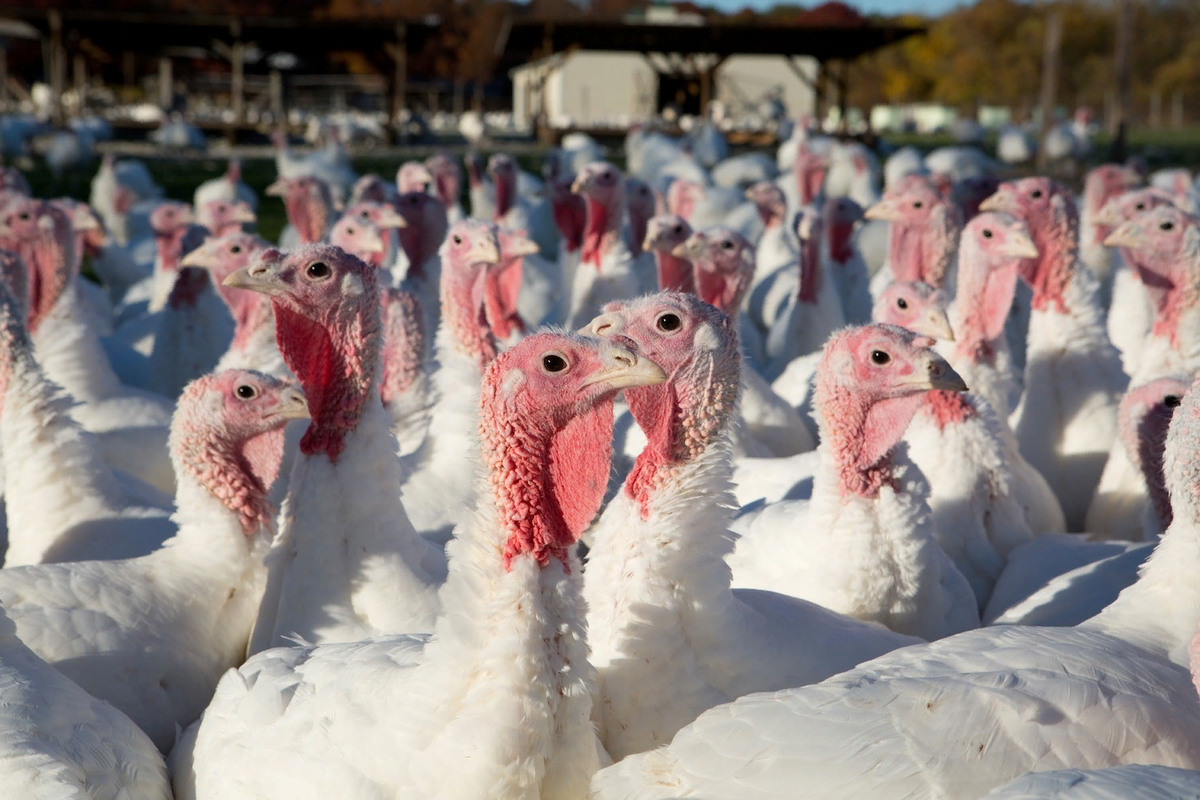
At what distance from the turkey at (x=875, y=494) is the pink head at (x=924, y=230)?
3.28 meters

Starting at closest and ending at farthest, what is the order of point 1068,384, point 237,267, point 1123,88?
point 1068,384, point 237,267, point 1123,88

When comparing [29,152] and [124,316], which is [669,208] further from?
[29,152]

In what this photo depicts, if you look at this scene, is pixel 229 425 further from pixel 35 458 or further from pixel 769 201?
pixel 769 201

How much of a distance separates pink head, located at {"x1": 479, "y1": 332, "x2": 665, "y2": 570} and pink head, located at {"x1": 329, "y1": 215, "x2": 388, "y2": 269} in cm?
362

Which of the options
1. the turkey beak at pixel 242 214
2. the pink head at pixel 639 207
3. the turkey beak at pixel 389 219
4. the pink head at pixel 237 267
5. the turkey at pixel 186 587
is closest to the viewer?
the turkey at pixel 186 587

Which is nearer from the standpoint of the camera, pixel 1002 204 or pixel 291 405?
pixel 291 405

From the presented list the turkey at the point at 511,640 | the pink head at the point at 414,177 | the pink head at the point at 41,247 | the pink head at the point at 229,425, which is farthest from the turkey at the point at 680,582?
the pink head at the point at 414,177

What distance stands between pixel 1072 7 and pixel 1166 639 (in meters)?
72.3

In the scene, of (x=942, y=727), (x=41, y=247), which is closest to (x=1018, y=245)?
(x=942, y=727)

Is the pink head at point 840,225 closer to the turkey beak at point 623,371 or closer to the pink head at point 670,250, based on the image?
the pink head at point 670,250

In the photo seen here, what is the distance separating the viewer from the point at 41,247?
21.0 ft

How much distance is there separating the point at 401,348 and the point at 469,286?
43 centimetres

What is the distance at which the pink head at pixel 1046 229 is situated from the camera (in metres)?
5.63

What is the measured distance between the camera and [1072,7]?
2638 inches
